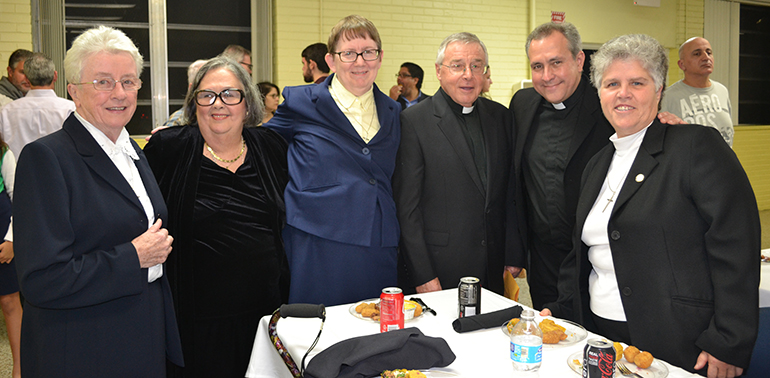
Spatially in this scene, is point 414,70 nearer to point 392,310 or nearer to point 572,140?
point 572,140

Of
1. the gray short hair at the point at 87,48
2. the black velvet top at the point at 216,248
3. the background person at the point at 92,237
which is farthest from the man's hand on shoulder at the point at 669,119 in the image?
the gray short hair at the point at 87,48

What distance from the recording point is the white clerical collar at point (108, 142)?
1.84 meters

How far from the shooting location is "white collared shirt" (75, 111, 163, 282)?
1.86 m

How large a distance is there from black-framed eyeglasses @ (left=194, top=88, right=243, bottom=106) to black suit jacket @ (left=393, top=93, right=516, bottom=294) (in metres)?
0.82

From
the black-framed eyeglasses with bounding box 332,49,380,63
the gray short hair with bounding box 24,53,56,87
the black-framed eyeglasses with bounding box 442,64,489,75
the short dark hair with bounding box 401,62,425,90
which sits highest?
the short dark hair with bounding box 401,62,425,90

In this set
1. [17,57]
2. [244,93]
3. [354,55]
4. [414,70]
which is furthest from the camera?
[414,70]

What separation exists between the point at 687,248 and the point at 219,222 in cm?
177

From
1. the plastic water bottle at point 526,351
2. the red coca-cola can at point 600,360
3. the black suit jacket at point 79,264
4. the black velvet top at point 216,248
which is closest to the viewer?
the red coca-cola can at point 600,360

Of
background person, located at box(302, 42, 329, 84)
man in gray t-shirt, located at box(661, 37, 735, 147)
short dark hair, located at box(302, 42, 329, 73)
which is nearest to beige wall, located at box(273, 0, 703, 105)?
background person, located at box(302, 42, 329, 84)

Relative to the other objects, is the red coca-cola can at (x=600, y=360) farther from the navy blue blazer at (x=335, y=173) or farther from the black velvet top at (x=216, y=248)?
the black velvet top at (x=216, y=248)

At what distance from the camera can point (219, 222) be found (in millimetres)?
2342

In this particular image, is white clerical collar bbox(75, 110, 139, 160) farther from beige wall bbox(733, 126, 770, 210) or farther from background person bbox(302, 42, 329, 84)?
beige wall bbox(733, 126, 770, 210)

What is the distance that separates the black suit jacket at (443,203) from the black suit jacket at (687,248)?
0.82 m

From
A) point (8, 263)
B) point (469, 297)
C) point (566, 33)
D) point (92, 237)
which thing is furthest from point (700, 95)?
point (8, 263)
